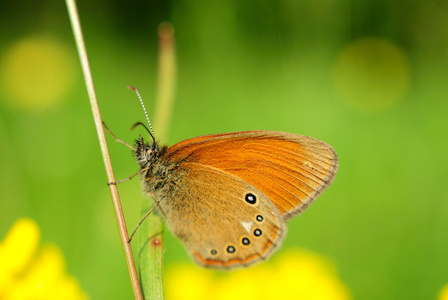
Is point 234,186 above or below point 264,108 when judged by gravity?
below

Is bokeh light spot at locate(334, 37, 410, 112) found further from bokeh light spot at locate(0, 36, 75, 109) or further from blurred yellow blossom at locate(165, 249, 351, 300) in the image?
bokeh light spot at locate(0, 36, 75, 109)

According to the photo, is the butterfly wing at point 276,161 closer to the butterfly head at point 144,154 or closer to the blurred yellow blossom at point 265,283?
the butterfly head at point 144,154

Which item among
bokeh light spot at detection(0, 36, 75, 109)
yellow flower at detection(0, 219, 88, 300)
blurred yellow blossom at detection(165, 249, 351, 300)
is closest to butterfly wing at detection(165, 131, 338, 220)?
blurred yellow blossom at detection(165, 249, 351, 300)

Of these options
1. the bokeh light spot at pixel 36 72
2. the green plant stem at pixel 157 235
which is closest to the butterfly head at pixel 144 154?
the green plant stem at pixel 157 235

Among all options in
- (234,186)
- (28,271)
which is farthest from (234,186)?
(28,271)

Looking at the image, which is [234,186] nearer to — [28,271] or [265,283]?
[265,283]

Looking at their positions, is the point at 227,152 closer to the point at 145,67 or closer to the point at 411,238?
the point at 411,238
